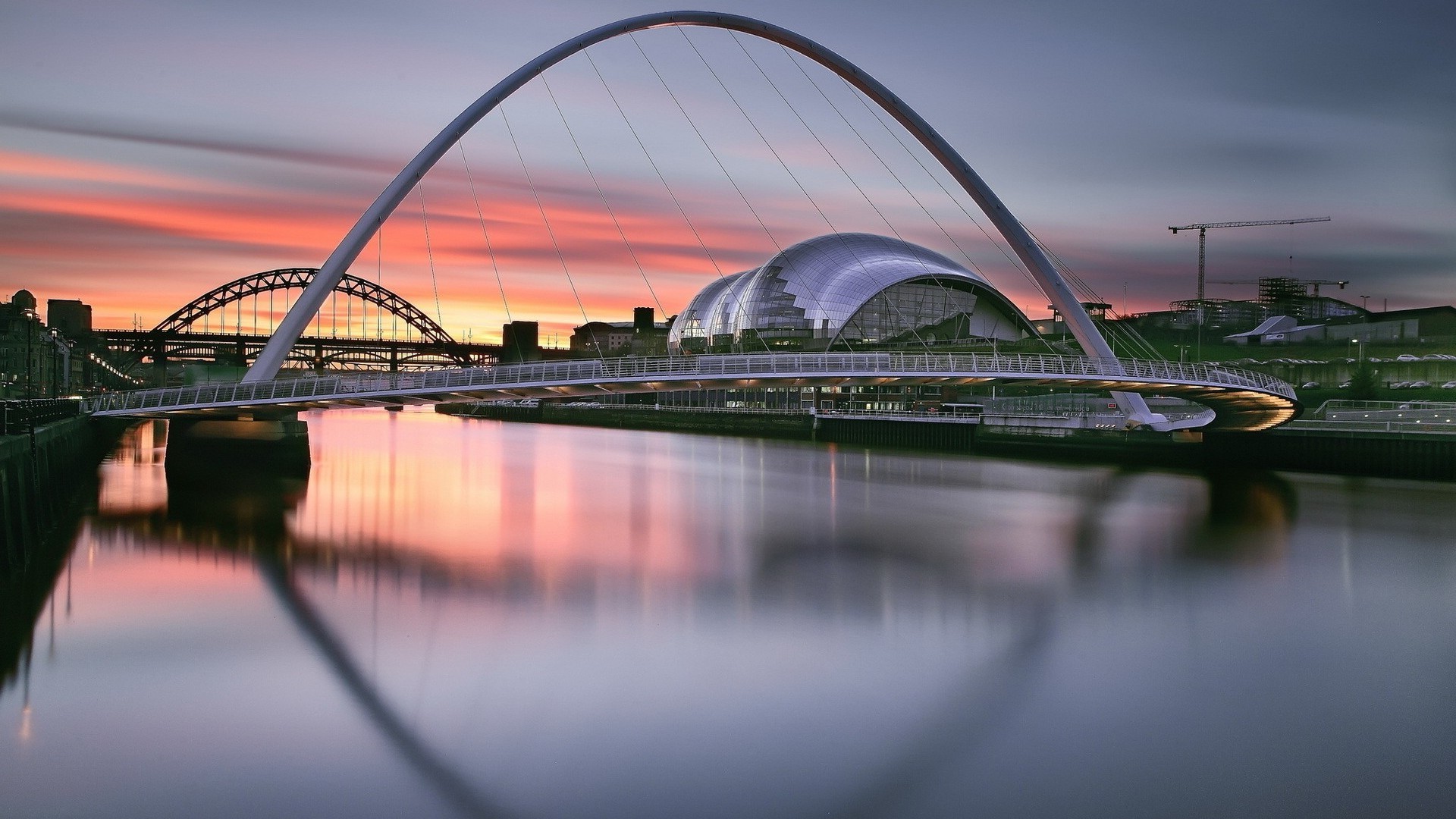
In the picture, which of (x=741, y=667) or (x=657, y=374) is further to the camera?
(x=657, y=374)

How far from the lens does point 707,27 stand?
36469 mm

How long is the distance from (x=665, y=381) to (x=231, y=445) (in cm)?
1838

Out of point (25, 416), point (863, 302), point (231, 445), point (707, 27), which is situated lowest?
point (231, 445)

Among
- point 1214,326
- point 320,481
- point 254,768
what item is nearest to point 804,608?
point 254,768

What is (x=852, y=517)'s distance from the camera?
27.5 meters

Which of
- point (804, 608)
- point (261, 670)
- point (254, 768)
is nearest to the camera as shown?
point (254, 768)

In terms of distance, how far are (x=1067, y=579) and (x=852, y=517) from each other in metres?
8.78

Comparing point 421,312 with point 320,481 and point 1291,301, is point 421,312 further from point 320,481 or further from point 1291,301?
point 1291,301

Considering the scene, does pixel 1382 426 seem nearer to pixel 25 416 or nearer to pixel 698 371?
pixel 698 371

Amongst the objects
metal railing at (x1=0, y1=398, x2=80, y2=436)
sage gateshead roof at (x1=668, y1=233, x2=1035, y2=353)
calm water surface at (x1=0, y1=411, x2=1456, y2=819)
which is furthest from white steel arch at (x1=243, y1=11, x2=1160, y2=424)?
sage gateshead roof at (x1=668, y1=233, x2=1035, y2=353)

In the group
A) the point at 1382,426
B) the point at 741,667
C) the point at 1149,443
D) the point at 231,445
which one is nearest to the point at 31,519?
the point at 231,445

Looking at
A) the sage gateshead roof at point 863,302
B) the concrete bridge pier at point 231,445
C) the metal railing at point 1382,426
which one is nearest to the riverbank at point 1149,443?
the metal railing at point 1382,426

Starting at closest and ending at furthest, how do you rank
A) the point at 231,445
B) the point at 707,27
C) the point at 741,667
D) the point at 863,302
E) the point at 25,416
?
the point at 741,667, the point at 25,416, the point at 231,445, the point at 707,27, the point at 863,302

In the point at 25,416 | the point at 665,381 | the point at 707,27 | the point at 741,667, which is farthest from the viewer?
the point at 707,27
